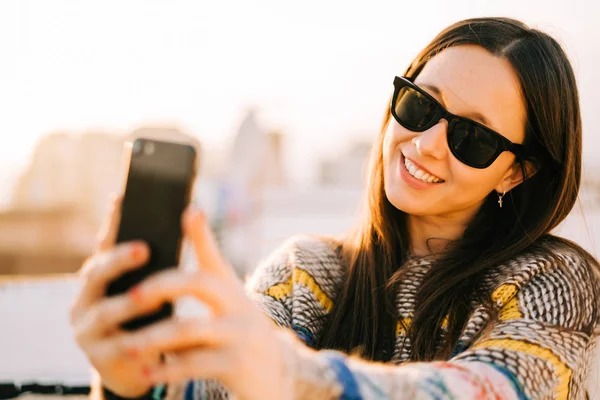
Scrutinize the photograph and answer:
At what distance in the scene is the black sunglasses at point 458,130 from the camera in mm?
1862

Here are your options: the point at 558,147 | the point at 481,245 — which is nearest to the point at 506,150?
the point at 558,147

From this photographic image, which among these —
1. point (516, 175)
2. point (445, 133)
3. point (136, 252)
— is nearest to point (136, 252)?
point (136, 252)

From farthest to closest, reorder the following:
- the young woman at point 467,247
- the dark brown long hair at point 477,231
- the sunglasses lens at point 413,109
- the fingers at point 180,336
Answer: the sunglasses lens at point 413,109 < the dark brown long hair at point 477,231 < the young woman at point 467,247 < the fingers at point 180,336

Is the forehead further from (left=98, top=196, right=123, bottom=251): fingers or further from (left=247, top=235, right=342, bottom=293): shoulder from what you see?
(left=98, top=196, right=123, bottom=251): fingers

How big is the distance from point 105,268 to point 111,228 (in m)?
0.09

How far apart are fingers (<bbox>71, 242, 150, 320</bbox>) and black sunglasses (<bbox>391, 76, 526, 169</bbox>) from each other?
1.21m

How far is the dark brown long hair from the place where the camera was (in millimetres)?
1807

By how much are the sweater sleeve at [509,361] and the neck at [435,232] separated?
0.45 metres

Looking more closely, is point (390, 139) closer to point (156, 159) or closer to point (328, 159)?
point (156, 159)

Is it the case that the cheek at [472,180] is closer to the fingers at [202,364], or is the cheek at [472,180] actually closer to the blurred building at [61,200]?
the fingers at [202,364]

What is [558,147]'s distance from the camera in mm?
1979

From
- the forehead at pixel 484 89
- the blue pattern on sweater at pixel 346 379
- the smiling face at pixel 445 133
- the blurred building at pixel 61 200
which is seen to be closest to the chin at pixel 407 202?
the smiling face at pixel 445 133

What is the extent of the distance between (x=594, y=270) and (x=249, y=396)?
130 centimetres

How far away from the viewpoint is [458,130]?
1866 mm
